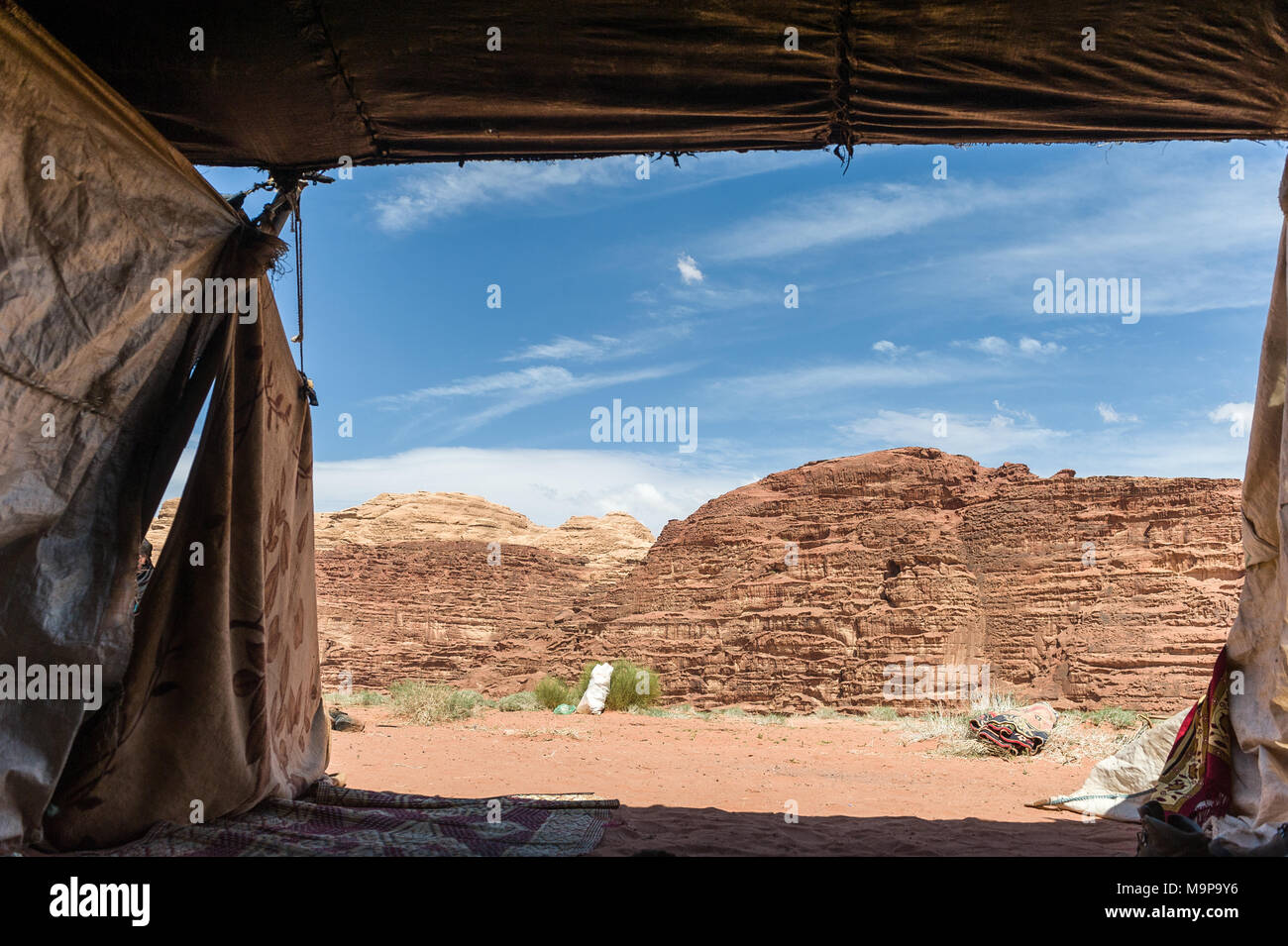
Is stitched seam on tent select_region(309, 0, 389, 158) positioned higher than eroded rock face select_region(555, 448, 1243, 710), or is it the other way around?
stitched seam on tent select_region(309, 0, 389, 158)

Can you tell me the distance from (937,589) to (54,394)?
2909cm

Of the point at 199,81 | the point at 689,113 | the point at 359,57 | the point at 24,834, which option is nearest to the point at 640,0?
the point at 689,113

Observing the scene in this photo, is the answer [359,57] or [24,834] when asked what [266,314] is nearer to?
[359,57]

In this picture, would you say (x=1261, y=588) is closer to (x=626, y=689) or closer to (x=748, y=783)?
(x=748, y=783)

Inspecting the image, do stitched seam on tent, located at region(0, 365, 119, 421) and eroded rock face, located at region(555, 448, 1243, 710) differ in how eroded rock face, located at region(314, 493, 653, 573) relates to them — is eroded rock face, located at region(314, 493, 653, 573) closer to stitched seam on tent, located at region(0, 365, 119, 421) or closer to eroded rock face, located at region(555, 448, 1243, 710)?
eroded rock face, located at region(555, 448, 1243, 710)

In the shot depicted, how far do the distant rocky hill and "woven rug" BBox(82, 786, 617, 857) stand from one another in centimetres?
2186

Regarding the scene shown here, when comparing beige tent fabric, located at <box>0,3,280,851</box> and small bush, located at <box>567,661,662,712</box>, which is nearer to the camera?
beige tent fabric, located at <box>0,3,280,851</box>

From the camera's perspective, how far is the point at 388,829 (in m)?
3.68

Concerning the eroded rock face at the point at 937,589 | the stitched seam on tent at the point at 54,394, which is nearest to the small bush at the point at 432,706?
the eroded rock face at the point at 937,589

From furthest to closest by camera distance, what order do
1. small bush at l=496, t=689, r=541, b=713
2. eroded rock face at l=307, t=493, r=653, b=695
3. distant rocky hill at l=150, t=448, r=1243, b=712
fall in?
eroded rock face at l=307, t=493, r=653, b=695, distant rocky hill at l=150, t=448, r=1243, b=712, small bush at l=496, t=689, r=541, b=713

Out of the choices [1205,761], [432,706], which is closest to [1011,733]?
[1205,761]

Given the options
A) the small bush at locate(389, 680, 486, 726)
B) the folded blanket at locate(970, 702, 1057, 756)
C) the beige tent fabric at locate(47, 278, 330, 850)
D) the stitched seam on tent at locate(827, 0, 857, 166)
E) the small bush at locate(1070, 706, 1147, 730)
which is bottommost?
the small bush at locate(1070, 706, 1147, 730)

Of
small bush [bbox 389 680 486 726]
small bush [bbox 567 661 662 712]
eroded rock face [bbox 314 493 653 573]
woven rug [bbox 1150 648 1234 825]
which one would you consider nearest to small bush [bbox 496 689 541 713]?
small bush [bbox 567 661 662 712]

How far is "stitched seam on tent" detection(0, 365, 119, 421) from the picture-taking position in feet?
8.73
